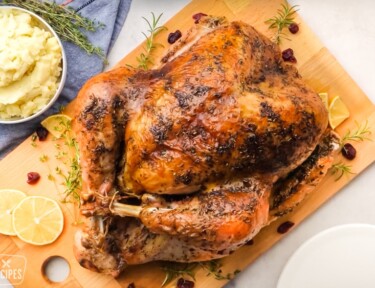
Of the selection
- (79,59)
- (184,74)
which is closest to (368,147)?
(184,74)

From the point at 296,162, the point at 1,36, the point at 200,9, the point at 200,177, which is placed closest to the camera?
the point at 200,177

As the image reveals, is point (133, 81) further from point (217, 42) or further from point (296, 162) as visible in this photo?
point (296, 162)

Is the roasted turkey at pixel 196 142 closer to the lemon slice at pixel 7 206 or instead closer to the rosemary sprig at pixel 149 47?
the rosemary sprig at pixel 149 47

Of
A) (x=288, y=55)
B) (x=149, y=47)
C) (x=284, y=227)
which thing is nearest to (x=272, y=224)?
(x=284, y=227)

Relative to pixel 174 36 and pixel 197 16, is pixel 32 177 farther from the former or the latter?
pixel 197 16

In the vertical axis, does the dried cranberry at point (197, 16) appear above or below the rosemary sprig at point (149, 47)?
above

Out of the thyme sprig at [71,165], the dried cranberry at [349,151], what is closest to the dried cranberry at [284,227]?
the dried cranberry at [349,151]

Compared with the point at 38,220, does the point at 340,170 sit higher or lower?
higher
